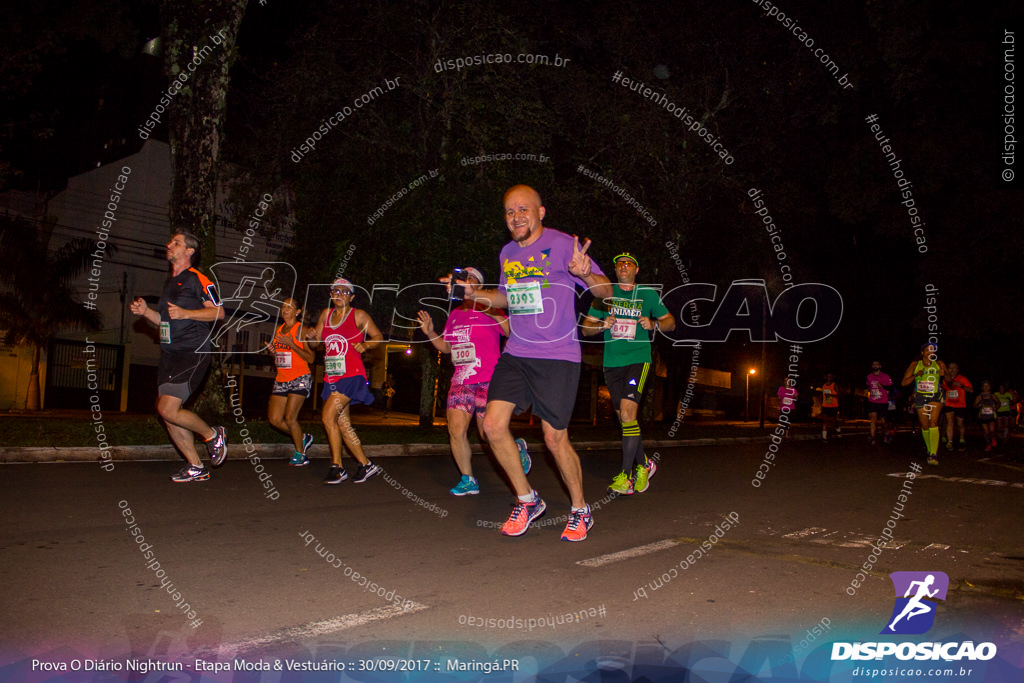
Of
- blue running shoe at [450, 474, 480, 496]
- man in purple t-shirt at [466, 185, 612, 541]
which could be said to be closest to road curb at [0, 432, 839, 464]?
blue running shoe at [450, 474, 480, 496]

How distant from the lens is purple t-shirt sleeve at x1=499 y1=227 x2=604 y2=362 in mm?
5520

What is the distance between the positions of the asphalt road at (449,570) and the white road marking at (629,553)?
0.12 ft

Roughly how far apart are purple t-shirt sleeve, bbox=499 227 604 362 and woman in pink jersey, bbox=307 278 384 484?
2.96 metres

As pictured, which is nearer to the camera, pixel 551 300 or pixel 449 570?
pixel 449 570

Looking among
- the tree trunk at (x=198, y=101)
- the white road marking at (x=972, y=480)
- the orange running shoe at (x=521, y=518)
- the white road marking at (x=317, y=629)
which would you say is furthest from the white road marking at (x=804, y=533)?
the tree trunk at (x=198, y=101)

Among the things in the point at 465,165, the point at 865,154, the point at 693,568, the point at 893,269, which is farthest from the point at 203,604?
the point at 893,269

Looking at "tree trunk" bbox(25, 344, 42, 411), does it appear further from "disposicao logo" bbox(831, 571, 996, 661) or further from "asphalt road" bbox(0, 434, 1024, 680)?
"disposicao logo" bbox(831, 571, 996, 661)

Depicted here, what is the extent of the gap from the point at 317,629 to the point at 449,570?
1243 millimetres

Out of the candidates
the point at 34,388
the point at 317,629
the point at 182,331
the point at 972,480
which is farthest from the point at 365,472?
the point at 34,388

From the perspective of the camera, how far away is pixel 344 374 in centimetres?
827

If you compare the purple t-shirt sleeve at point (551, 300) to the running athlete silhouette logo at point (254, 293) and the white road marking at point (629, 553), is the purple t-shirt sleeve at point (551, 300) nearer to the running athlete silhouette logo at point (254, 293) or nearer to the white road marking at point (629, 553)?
the white road marking at point (629, 553)

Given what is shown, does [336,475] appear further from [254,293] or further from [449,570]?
[254,293]

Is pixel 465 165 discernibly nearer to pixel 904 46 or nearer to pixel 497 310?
pixel 497 310

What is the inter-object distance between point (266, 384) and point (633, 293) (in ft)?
81.4
